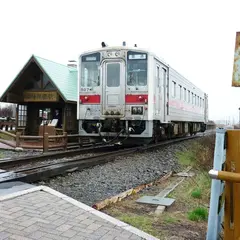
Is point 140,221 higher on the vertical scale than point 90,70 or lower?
lower

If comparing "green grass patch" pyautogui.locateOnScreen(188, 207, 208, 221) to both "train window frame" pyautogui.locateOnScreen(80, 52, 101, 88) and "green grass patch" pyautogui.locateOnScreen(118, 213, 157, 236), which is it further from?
"train window frame" pyautogui.locateOnScreen(80, 52, 101, 88)

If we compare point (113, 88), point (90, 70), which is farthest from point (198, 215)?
point (90, 70)

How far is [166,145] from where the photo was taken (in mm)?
15344

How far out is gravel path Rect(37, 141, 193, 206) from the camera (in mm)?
5887

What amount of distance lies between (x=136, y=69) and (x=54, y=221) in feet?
29.3

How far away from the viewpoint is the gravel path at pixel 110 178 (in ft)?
19.3

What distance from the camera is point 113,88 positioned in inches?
474

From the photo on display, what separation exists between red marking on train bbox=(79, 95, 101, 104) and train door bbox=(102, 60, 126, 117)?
25 centimetres

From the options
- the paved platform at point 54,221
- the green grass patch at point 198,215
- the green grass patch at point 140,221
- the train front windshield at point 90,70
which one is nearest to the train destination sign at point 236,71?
the paved platform at point 54,221

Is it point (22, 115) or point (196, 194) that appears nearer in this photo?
point (196, 194)

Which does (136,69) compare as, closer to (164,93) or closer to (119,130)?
(164,93)

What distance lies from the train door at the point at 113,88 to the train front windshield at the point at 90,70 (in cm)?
32

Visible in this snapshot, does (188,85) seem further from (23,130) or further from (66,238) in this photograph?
(66,238)

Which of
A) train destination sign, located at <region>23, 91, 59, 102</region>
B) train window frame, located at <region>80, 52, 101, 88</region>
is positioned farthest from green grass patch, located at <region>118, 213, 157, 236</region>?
train destination sign, located at <region>23, 91, 59, 102</region>
